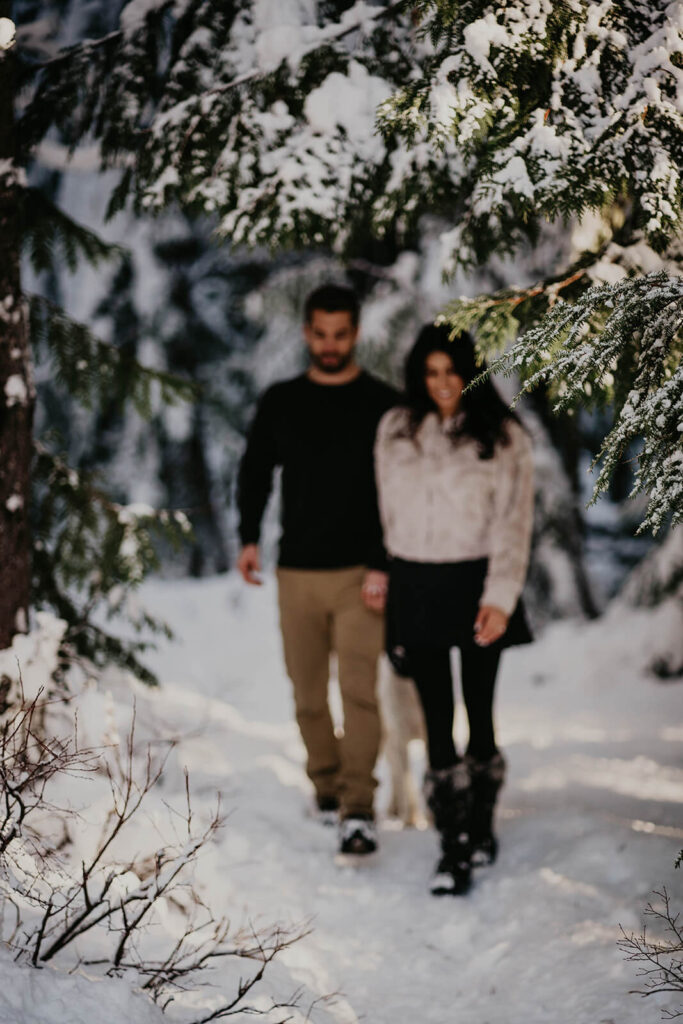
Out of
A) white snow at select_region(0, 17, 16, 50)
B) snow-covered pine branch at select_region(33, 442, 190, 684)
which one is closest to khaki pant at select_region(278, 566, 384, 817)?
snow-covered pine branch at select_region(33, 442, 190, 684)

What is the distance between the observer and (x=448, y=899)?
2.96m

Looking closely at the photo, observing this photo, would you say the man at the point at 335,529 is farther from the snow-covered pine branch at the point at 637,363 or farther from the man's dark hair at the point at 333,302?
the snow-covered pine branch at the point at 637,363

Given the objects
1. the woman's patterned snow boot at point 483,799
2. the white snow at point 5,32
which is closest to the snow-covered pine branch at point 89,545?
the woman's patterned snow boot at point 483,799

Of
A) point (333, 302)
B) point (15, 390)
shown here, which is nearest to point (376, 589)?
point (333, 302)

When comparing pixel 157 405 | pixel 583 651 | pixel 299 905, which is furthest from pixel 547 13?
pixel 157 405

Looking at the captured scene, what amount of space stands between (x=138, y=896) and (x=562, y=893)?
159cm

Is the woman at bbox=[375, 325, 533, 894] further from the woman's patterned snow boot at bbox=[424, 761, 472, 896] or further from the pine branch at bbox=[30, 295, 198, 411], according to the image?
the pine branch at bbox=[30, 295, 198, 411]

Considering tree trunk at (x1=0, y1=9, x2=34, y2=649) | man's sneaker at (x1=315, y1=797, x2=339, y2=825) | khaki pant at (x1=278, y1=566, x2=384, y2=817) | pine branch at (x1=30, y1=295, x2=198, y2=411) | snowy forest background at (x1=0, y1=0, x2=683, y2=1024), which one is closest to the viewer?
snowy forest background at (x1=0, y1=0, x2=683, y2=1024)

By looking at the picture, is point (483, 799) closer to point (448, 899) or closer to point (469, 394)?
point (448, 899)

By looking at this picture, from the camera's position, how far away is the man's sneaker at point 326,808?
3867 mm

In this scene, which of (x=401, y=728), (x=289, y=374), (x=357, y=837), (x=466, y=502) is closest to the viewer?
(x=466, y=502)

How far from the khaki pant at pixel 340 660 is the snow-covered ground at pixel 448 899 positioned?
14.4 inches

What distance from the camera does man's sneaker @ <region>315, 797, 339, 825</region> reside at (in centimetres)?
387

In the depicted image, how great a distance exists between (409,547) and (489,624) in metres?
0.45
